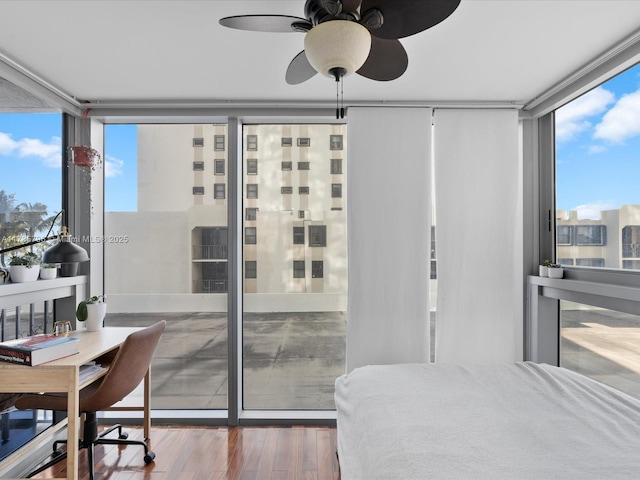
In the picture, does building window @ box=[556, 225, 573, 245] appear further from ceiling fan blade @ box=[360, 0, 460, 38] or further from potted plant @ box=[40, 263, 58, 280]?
potted plant @ box=[40, 263, 58, 280]

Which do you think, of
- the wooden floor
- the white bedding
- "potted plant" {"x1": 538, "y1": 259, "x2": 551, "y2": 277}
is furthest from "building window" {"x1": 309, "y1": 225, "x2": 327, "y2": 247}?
"potted plant" {"x1": 538, "y1": 259, "x2": 551, "y2": 277}

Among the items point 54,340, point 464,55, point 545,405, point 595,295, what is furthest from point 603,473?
point 54,340

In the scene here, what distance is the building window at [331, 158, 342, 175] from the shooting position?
11.2ft

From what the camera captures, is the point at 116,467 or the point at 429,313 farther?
the point at 429,313

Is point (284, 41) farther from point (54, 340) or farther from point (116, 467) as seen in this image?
point (116, 467)

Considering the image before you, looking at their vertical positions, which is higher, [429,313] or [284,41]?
[284,41]

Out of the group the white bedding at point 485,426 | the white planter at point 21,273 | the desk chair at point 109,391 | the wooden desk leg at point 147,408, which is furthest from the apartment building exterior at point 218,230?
the white bedding at point 485,426

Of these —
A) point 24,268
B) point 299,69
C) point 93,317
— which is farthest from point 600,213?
point 24,268

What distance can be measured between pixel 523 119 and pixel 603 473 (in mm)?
2770

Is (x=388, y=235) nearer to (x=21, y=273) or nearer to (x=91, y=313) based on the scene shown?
(x=91, y=313)

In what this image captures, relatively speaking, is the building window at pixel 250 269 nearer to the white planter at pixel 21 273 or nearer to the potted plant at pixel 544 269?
the white planter at pixel 21 273

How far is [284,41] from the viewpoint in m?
2.25

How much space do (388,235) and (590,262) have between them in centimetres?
145

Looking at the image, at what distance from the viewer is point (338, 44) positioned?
1380 mm
